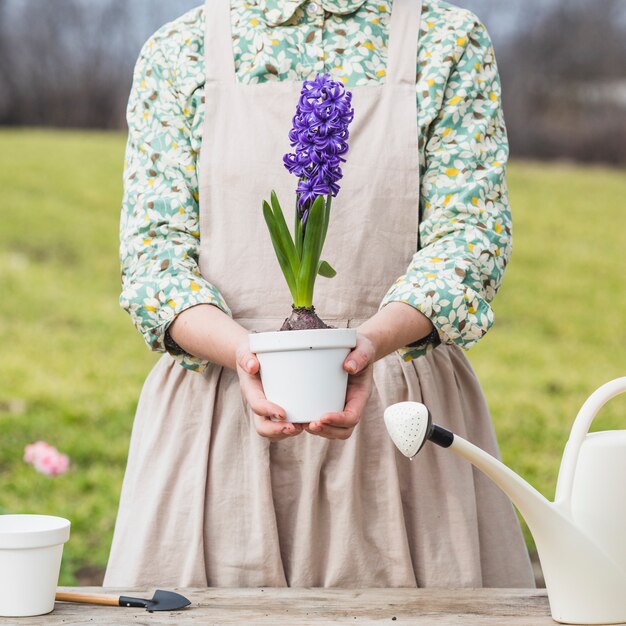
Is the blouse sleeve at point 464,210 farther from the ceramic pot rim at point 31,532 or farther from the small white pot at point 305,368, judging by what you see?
the ceramic pot rim at point 31,532

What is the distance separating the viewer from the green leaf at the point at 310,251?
1.48 meters

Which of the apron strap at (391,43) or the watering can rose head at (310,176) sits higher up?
the apron strap at (391,43)

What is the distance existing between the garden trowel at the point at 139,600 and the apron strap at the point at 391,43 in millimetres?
898

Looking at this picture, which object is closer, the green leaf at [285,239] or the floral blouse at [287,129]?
the green leaf at [285,239]

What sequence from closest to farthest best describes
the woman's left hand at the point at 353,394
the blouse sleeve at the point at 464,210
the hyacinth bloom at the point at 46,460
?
the woman's left hand at the point at 353,394 → the blouse sleeve at the point at 464,210 → the hyacinth bloom at the point at 46,460

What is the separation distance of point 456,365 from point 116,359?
5.17m

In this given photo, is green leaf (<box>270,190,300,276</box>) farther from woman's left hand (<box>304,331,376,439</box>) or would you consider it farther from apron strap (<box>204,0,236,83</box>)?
apron strap (<box>204,0,236,83</box>)

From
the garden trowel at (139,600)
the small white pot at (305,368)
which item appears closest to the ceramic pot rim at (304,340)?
the small white pot at (305,368)

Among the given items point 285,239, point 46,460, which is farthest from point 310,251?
point 46,460

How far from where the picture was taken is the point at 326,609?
4.69ft

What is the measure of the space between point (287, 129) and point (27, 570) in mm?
880

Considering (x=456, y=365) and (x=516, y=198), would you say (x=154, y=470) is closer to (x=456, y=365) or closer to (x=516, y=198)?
(x=456, y=365)

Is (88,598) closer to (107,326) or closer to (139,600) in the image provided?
(139,600)

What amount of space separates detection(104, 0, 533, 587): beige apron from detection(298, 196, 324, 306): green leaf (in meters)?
0.32
